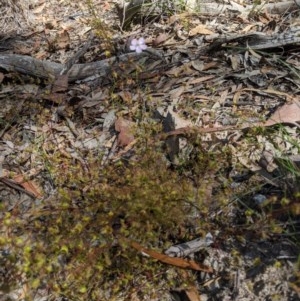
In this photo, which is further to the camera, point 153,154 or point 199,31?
point 199,31

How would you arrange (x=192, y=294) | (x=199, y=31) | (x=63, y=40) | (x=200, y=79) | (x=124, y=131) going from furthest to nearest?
(x=63, y=40)
(x=199, y=31)
(x=200, y=79)
(x=124, y=131)
(x=192, y=294)

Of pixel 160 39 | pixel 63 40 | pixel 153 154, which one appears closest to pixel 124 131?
pixel 153 154

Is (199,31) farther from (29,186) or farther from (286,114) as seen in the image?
(29,186)

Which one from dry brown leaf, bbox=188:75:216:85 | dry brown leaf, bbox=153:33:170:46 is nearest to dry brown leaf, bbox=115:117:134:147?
dry brown leaf, bbox=188:75:216:85

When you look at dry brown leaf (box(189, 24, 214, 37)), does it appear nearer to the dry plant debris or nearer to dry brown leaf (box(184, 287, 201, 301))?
the dry plant debris

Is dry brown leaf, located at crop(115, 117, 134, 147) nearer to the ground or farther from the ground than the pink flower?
nearer to the ground

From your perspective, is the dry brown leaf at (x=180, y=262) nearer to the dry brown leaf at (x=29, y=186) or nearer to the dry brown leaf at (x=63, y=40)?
the dry brown leaf at (x=29, y=186)

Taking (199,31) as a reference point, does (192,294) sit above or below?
below
